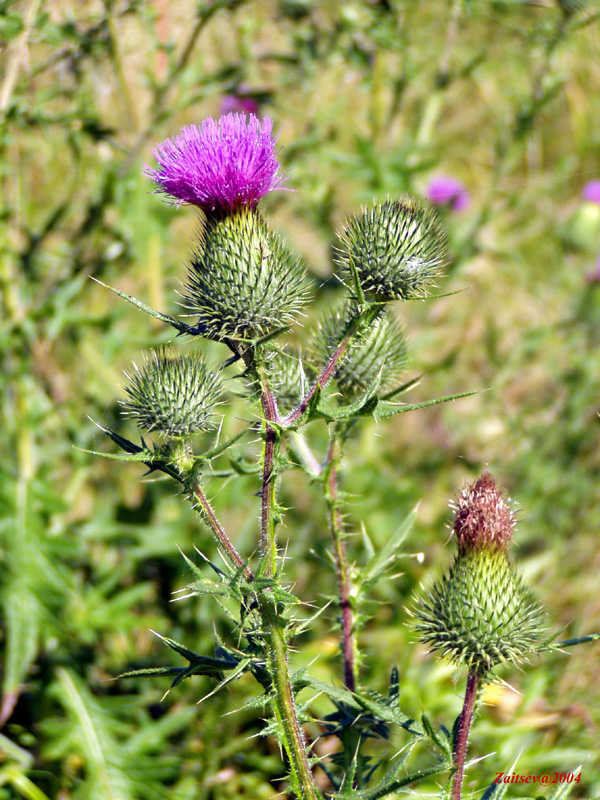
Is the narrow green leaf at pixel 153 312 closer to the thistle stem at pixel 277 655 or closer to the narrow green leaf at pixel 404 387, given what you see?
the thistle stem at pixel 277 655

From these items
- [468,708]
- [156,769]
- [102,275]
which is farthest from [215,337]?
[102,275]

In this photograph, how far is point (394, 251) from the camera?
1.89 metres

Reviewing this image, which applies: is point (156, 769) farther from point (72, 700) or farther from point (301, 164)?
point (301, 164)

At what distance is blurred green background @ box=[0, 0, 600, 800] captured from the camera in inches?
124

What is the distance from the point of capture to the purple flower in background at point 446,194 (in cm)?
558

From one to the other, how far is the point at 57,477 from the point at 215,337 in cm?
273

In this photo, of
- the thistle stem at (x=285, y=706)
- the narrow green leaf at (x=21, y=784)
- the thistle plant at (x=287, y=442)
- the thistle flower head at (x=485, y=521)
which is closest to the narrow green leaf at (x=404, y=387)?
the thistle plant at (x=287, y=442)

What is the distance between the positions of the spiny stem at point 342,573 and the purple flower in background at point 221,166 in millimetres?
710

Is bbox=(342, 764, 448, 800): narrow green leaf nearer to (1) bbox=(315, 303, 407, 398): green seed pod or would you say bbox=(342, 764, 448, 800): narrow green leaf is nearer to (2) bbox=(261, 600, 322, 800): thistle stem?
(2) bbox=(261, 600, 322, 800): thistle stem

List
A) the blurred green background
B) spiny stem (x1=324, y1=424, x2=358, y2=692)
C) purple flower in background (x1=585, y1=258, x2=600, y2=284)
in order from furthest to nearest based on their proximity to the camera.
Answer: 1. purple flower in background (x1=585, y1=258, x2=600, y2=284)
2. the blurred green background
3. spiny stem (x1=324, y1=424, x2=358, y2=692)

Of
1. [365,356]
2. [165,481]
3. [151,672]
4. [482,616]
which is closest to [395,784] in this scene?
[482,616]

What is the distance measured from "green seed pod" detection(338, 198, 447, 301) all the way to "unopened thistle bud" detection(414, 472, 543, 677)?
0.58 m

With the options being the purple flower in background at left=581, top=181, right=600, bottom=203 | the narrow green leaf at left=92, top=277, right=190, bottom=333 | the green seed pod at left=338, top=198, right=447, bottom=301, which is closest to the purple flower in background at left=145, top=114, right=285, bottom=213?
the green seed pod at left=338, top=198, right=447, bottom=301

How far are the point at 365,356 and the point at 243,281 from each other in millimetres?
551
